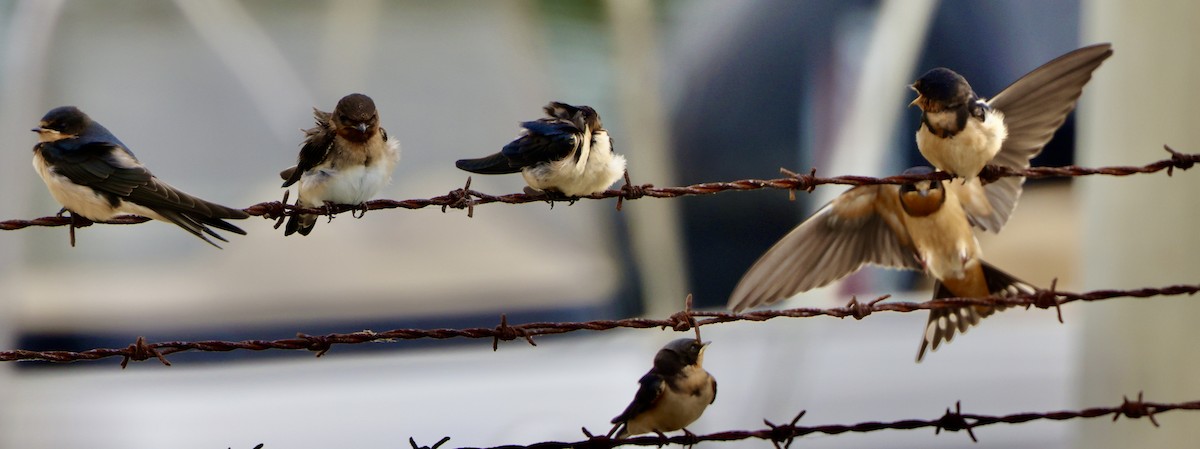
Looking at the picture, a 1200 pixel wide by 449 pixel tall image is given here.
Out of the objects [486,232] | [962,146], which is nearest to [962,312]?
[962,146]

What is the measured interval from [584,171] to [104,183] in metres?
1.18

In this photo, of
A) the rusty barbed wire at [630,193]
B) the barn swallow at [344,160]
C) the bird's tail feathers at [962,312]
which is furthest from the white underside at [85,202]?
the bird's tail feathers at [962,312]

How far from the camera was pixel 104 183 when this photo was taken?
2965mm

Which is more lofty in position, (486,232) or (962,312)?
(486,232)

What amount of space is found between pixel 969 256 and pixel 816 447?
168 inches

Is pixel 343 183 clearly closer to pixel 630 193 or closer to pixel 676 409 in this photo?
pixel 630 193

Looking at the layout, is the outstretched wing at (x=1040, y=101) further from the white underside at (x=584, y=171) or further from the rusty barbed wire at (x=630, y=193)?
the white underside at (x=584, y=171)

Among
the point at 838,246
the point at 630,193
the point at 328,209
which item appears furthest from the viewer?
the point at 838,246

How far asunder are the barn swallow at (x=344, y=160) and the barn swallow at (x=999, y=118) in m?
1.40

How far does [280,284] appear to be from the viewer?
7.96 metres

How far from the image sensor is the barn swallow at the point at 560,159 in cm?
297

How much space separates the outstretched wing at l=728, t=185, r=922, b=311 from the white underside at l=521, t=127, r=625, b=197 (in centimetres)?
80

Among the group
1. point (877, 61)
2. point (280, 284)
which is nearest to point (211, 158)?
point (280, 284)

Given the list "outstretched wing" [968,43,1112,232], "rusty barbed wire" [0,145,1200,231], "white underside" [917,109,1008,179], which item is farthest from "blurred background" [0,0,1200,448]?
"rusty barbed wire" [0,145,1200,231]
